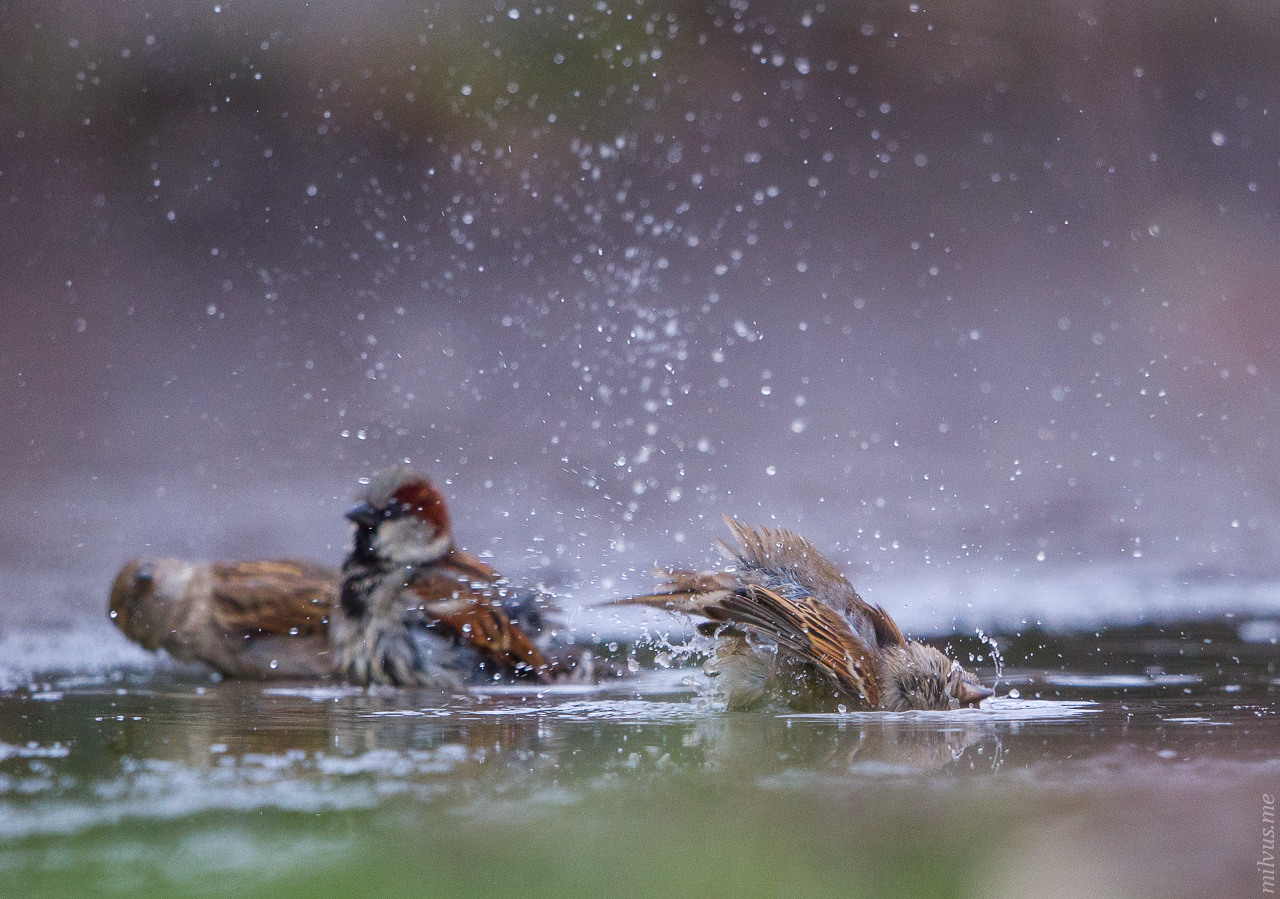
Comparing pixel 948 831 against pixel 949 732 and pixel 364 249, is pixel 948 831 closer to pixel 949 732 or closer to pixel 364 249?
pixel 949 732

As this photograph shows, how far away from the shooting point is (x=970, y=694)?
299 cm

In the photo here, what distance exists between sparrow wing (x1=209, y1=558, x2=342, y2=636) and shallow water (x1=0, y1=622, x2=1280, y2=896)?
1026 mm

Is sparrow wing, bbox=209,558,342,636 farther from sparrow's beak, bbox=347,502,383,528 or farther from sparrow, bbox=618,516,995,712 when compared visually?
sparrow, bbox=618,516,995,712

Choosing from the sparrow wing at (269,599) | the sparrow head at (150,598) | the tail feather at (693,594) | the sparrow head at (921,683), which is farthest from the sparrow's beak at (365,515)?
the sparrow head at (921,683)

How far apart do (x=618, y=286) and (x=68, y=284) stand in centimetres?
289

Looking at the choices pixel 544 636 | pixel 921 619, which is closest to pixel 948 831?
pixel 544 636

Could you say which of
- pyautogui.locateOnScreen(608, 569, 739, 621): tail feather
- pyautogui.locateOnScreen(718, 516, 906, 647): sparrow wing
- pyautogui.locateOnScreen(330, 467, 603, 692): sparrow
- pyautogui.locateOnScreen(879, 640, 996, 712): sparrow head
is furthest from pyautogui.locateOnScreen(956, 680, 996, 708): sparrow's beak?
pyautogui.locateOnScreen(330, 467, 603, 692): sparrow

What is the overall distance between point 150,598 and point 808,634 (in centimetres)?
261

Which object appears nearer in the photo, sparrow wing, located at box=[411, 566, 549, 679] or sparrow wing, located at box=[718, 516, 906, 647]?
sparrow wing, located at box=[718, 516, 906, 647]

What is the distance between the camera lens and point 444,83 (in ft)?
22.6

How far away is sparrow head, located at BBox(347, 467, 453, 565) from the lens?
4.18 m

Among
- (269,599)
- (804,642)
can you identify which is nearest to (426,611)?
(269,599)

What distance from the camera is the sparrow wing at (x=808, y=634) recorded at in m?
2.84

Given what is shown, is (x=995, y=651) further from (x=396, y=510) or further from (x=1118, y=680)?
(x=396, y=510)
